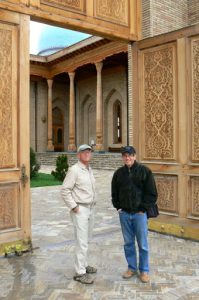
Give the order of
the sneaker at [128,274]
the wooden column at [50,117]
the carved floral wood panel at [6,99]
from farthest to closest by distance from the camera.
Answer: the wooden column at [50,117], the carved floral wood panel at [6,99], the sneaker at [128,274]

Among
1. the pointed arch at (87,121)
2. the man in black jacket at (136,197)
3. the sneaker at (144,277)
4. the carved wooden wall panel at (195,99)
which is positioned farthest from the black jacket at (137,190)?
the pointed arch at (87,121)

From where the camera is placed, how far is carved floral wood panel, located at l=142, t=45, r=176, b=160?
5.64m

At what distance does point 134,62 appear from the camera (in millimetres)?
6152

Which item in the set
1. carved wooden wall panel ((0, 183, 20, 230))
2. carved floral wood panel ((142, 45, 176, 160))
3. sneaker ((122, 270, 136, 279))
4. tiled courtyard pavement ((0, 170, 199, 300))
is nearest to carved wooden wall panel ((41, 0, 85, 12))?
carved floral wood panel ((142, 45, 176, 160))

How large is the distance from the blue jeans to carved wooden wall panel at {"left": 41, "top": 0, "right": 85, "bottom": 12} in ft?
10.1

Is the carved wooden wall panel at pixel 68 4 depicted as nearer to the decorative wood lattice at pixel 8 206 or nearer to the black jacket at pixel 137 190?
the decorative wood lattice at pixel 8 206

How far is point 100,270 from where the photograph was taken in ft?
13.1

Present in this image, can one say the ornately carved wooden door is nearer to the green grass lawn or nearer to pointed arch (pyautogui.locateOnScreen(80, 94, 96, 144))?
the green grass lawn

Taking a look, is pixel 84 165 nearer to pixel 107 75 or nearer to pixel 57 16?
pixel 57 16

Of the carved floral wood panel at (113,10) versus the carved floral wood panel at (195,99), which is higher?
the carved floral wood panel at (113,10)

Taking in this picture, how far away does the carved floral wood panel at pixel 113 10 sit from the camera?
18.0ft

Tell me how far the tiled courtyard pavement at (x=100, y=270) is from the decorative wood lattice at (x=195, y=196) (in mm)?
484

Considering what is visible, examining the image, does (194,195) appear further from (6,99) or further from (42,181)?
(42,181)

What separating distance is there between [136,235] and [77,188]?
2.56ft
